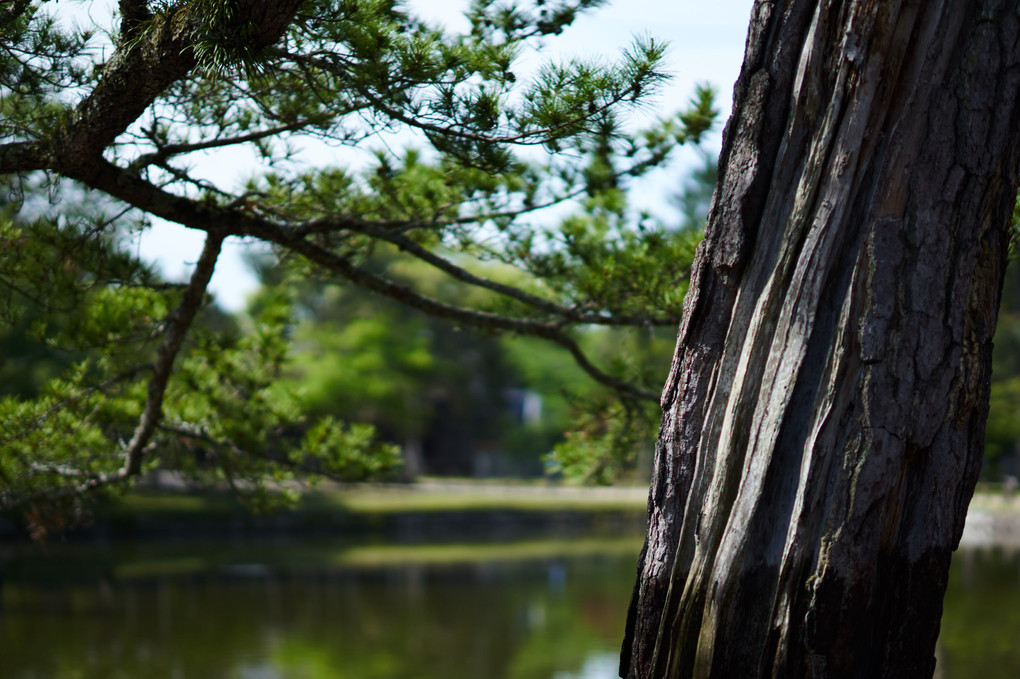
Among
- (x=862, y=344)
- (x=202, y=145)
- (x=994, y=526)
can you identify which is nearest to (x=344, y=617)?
(x=202, y=145)

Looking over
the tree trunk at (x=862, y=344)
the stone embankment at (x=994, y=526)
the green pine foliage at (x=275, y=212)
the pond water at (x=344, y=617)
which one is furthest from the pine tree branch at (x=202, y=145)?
the stone embankment at (x=994, y=526)

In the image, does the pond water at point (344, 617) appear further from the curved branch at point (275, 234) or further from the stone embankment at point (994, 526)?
the curved branch at point (275, 234)

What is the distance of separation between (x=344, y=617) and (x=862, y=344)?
7.20 meters

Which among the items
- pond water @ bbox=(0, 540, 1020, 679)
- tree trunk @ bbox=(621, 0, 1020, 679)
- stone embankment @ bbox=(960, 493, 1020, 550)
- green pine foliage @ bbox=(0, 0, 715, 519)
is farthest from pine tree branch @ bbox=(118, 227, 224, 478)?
stone embankment @ bbox=(960, 493, 1020, 550)

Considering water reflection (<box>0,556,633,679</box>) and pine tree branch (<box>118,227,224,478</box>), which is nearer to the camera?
pine tree branch (<box>118,227,224,478</box>)

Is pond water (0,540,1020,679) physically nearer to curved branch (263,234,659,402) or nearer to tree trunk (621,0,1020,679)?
curved branch (263,234,659,402)

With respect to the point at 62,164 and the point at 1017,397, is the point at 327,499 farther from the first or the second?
the point at 62,164

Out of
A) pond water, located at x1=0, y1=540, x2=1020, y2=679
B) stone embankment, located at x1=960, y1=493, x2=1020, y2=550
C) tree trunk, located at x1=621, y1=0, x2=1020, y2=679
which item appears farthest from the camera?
stone embankment, located at x1=960, y1=493, x2=1020, y2=550

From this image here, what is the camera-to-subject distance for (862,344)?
5.79 ft

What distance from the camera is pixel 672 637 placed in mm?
1928

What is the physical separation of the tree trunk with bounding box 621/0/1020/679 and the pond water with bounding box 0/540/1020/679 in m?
4.70

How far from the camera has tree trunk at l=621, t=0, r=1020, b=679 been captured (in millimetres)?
1768

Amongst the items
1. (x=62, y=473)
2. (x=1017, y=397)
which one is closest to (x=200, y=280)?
(x=62, y=473)

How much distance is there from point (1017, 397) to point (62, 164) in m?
18.5
